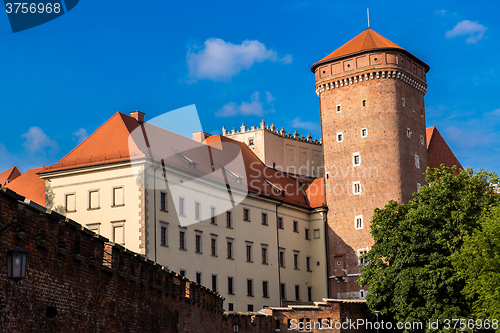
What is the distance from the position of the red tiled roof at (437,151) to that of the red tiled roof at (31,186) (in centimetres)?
3142

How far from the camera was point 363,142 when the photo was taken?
54.1 metres

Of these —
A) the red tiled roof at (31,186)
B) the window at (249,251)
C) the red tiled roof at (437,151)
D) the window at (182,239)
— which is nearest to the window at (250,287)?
the window at (249,251)

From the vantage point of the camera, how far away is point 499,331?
32.1 m

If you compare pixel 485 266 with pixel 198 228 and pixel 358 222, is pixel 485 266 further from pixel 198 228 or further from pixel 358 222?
pixel 358 222

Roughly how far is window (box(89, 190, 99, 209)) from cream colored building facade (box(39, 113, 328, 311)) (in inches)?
2.2

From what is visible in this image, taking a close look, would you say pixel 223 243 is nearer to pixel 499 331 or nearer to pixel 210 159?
pixel 210 159

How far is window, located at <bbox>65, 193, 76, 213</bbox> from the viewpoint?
4269 cm

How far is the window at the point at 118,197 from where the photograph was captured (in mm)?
41625

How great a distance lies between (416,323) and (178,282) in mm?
22393

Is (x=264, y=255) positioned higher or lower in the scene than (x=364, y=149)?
lower

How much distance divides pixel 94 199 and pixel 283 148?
25738 millimetres

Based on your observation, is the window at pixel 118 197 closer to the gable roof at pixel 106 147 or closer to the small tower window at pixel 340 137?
the gable roof at pixel 106 147

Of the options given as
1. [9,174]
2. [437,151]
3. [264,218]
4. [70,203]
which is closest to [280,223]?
[264,218]

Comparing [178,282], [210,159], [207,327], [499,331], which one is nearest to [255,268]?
[210,159]
